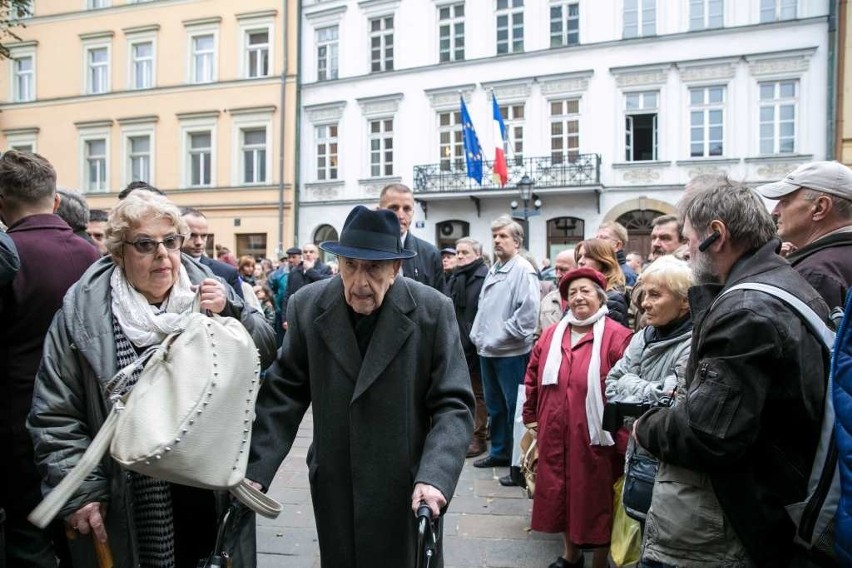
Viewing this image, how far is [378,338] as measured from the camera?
2.43 m

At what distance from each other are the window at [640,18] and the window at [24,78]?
2355 centimetres

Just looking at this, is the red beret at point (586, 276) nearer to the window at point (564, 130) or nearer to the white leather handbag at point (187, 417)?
the white leather handbag at point (187, 417)

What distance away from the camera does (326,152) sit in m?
23.4

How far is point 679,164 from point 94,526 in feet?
62.6

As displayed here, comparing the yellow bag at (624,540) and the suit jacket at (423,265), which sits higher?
the suit jacket at (423,265)

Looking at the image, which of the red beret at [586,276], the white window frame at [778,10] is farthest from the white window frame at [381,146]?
the red beret at [586,276]

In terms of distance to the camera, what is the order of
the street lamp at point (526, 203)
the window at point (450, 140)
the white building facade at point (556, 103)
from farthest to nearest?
the window at point (450, 140), the white building facade at point (556, 103), the street lamp at point (526, 203)

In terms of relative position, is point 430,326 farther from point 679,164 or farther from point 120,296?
point 679,164

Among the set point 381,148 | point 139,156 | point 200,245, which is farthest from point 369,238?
point 139,156

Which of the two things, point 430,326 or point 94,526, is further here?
point 430,326

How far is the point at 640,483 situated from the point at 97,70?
28895 mm

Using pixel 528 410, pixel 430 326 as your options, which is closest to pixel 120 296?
pixel 430 326

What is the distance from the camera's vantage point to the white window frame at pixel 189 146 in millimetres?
24094

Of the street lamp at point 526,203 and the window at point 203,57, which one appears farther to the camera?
the window at point 203,57
